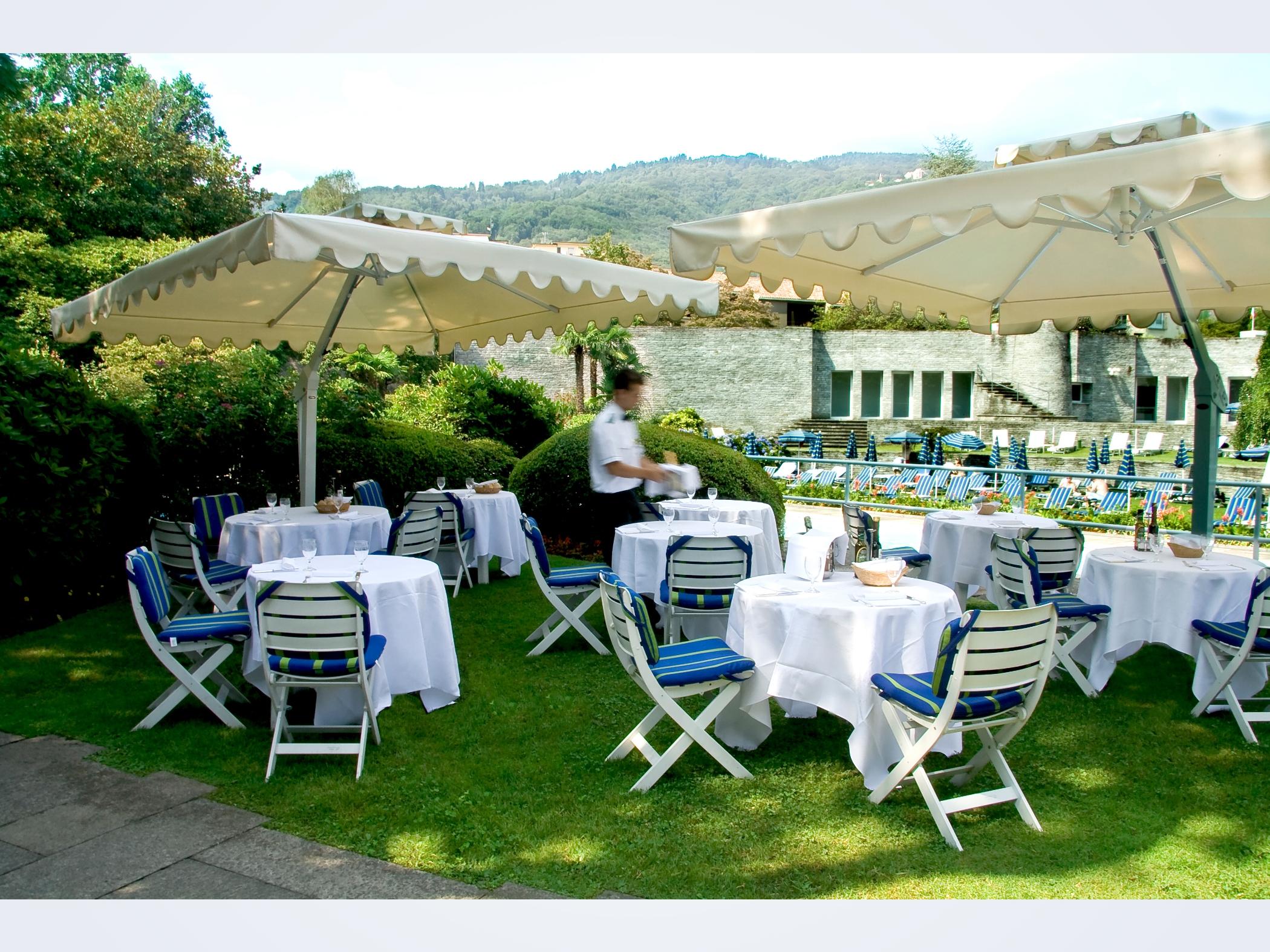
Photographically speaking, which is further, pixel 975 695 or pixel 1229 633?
pixel 1229 633

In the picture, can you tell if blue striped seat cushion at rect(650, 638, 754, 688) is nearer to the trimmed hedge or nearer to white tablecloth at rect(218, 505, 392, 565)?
white tablecloth at rect(218, 505, 392, 565)

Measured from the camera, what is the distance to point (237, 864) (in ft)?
10.8

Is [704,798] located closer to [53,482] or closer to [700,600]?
[700,600]

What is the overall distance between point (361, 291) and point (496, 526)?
96.6 inches

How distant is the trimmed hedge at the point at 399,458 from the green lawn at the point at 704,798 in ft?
14.5

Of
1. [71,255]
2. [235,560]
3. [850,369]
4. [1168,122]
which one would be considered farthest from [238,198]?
[1168,122]

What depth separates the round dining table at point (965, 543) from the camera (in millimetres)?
6953

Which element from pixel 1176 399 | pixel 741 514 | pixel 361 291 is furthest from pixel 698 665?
pixel 1176 399

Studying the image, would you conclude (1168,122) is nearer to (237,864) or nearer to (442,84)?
(237,864)

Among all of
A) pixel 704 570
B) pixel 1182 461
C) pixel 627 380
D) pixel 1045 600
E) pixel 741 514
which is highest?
pixel 627 380

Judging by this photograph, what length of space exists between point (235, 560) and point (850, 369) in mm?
32435

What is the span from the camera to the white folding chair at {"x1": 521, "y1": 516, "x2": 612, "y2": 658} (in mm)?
6160

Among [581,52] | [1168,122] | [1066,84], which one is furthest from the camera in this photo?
[1066,84]

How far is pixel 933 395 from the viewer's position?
3753cm
